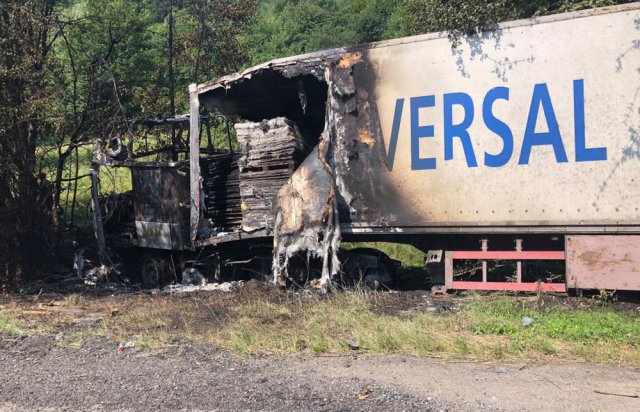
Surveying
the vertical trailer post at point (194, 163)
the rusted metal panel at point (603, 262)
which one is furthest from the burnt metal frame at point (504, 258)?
the vertical trailer post at point (194, 163)

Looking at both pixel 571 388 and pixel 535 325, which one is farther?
pixel 535 325

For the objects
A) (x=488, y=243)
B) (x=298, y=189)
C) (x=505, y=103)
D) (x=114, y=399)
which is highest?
(x=505, y=103)

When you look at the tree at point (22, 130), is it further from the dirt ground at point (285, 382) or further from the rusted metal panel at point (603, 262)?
the rusted metal panel at point (603, 262)

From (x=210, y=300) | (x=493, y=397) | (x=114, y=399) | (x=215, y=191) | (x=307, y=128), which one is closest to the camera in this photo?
(x=493, y=397)

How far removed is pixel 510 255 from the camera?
8375 mm

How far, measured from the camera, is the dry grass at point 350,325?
6.01m

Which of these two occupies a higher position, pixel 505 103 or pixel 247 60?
pixel 247 60

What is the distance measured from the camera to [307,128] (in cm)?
1249

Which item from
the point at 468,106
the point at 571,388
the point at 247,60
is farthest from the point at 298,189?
the point at 247,60

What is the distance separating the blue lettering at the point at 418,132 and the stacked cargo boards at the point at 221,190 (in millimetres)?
3273

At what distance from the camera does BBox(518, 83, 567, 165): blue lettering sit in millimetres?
7875

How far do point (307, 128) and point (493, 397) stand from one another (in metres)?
8.36

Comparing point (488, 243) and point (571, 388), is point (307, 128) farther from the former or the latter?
point (571, 388)

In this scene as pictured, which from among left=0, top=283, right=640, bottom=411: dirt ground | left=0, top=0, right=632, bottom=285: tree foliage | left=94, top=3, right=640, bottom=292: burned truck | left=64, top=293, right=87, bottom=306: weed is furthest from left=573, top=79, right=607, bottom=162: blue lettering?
left=64, top=293, right=87, bottom=306: weed
